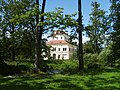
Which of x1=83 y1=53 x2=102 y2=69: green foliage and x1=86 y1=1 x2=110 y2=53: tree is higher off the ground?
x1=86 y1=1 x2=110 y2=53: tree

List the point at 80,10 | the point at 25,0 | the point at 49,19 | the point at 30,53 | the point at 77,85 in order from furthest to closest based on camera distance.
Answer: the point at 30,53, the point at 25,0, the point at 80,10, the point at 49,19, the point at 77,85

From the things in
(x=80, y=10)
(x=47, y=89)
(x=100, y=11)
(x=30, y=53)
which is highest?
(x=100, y=11)

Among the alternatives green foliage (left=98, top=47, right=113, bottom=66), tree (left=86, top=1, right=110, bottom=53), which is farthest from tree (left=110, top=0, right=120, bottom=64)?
tree (left=86, top=1, right=110, bottom=53)

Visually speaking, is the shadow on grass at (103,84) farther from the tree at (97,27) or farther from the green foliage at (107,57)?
the tree at (97,27)

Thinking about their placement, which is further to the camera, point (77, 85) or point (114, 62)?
point (114, 62)

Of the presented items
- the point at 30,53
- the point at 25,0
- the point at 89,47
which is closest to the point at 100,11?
the point at 89,47

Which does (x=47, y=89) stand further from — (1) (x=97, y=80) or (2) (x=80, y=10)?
(2) (x=80, y=10)

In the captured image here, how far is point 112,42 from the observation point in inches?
1304

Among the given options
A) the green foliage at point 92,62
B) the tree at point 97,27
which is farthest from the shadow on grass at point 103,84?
the tree at point 97,27

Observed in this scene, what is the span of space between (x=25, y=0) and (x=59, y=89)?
1467cm

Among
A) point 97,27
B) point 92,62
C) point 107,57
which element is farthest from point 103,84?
point 97,27

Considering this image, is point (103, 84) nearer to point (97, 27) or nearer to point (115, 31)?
point (115, 31)

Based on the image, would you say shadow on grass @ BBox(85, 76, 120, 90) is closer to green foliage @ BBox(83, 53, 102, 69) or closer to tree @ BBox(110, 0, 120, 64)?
green foliage @ BBox(83, 53, 102, 69)

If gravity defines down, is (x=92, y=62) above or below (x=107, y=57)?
below
